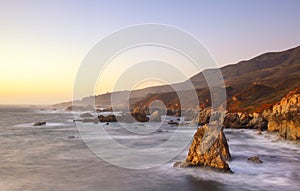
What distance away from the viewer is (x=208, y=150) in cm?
1972

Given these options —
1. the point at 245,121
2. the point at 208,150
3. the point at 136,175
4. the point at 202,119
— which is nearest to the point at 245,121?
the point at 245,121

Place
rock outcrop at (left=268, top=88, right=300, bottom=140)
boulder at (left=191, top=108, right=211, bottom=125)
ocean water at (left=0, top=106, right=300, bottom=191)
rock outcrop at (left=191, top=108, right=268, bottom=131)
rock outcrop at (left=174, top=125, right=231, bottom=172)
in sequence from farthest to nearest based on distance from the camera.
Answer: boulder at (left=191, top=108, right=211, bottom=125), rock outcrop at (left=191, top=108, right=268, bottom=131), rock outcrop at (left=268, top=88, right=300, bottom=140), rock outcrop at (left=174, top=125, right=231, bottom=172), ocean water at (left=0, top=106, right=300, bottom=191)

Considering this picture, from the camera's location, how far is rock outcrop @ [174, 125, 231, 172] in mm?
19406

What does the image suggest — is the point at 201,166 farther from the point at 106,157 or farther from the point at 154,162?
the point at 106,157

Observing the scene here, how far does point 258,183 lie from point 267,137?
2383cm

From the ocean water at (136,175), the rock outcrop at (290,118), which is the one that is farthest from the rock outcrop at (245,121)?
the ocean water at (136,175)

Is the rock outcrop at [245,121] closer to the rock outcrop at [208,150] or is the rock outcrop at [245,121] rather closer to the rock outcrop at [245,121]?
the rock outcrop at [245,121]

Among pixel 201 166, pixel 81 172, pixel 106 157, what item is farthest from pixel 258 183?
Answer: pixel 106 157

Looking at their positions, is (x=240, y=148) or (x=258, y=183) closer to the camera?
(x=258, y=183)

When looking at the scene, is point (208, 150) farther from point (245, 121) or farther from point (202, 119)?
point (202, 119)

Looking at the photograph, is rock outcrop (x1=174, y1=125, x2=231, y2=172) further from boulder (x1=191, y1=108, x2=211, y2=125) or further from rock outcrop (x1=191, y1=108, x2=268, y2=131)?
boulder (x1=191, y1=108, x2=211, y2=125)

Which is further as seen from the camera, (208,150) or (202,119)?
(202,119)

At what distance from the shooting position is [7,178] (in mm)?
19109

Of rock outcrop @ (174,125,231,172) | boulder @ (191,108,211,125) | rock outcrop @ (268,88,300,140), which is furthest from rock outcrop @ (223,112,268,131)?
rock outcrop @ (174,125,231,172)
